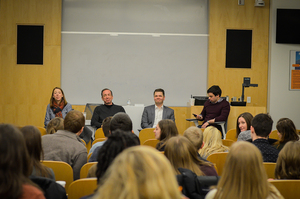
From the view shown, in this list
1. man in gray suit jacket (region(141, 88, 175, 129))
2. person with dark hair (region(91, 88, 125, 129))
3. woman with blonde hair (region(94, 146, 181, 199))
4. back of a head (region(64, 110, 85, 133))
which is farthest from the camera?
man in gray suit jacket (region(141, 88, 175, 129))

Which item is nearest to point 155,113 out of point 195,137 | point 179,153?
point 195,137

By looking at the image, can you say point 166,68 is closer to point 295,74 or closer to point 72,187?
point 295,74

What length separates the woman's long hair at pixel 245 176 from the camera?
1.47 m

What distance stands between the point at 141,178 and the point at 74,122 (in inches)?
83.9

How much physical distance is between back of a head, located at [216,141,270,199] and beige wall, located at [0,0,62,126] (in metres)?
6.78

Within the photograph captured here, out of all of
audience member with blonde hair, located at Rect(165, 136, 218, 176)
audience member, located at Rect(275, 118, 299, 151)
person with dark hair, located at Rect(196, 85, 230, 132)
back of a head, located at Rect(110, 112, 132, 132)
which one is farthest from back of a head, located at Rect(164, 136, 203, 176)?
person with dark hair, located at Rect(196, 85, 230, 132)

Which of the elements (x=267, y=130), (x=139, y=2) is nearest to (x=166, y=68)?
(x=139, y=2)

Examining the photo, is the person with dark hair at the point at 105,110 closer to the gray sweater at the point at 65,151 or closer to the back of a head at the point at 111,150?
the gray sweater at the point at 65,151

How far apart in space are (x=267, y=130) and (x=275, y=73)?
16.6 ft

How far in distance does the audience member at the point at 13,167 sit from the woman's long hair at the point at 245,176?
0.87 meters

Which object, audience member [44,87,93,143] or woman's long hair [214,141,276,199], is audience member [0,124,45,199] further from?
audience member [44,87,93,143]

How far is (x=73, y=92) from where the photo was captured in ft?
25.6

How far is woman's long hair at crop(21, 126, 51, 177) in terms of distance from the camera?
77.9 inches

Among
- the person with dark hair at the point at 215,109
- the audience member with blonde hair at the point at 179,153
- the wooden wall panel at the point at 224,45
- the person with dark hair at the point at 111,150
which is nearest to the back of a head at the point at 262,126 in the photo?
the audience member with blonde hair at the point at 179,153
